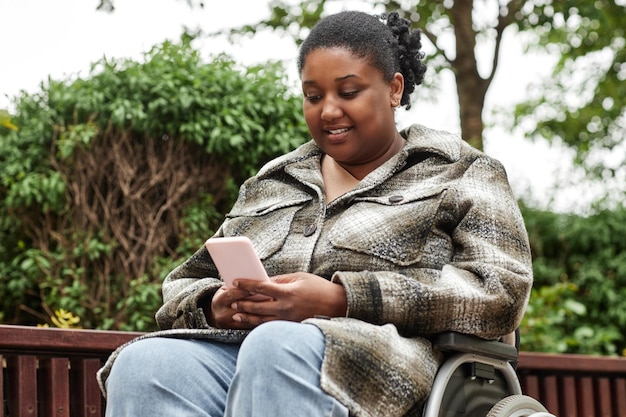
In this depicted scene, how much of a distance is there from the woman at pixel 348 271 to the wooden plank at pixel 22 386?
1.64 ft

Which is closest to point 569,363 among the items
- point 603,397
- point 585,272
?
Answer: point 603,397

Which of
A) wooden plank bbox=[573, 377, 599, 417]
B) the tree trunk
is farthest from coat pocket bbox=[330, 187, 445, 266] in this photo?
the tree trunk

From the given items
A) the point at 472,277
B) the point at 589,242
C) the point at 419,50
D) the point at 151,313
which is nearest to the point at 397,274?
the point at 472,277

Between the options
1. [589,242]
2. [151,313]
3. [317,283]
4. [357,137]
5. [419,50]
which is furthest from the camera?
[589,242]

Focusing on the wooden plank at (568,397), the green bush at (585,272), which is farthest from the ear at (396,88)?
the green bush at (585,272)

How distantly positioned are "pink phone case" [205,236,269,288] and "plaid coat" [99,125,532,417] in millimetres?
203

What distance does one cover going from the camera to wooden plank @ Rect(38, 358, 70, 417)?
299 centimetres

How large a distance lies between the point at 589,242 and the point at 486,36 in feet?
5.76

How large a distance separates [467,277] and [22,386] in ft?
4.41

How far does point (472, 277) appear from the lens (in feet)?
7.98

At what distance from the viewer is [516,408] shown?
95.6 inches

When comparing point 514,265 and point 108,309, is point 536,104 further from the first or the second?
point 514,265

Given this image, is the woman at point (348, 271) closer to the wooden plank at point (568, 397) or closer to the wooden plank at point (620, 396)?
the wooden plank at point (568, 397)

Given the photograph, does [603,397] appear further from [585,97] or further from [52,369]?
[585,97]
